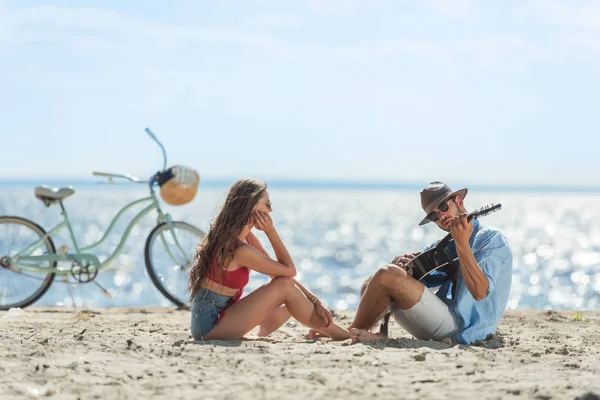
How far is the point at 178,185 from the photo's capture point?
835cm

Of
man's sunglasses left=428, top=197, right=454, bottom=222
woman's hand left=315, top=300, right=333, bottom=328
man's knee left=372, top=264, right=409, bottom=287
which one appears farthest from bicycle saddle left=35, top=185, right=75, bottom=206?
man's sunglasses left=428, top=197, right=454, bottom=222

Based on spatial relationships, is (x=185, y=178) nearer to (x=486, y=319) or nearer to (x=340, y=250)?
(x=486, y=319)

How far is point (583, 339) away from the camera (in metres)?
6.66

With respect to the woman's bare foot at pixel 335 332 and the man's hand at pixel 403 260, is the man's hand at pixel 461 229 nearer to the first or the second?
the man's hand at pixel 403 260

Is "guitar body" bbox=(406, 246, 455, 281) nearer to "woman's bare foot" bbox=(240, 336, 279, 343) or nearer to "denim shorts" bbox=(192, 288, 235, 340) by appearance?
"woman's bare foot" bbox=(240, 336, 279, 343)

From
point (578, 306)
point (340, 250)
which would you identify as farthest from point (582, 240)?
point (578, 306)

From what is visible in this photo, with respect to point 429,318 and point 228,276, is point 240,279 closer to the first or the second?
point 228,276

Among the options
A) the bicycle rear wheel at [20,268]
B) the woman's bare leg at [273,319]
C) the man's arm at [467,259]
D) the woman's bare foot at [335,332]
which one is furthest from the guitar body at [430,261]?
the bicycle rear wheel at [20,268]

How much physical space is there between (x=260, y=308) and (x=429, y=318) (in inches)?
42.0

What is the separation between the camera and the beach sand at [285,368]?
14.1ft

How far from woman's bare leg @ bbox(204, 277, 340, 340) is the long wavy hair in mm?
242

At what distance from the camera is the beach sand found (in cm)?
429

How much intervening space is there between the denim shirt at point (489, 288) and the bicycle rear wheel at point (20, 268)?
417cm

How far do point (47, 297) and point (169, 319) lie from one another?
7.48 meters
